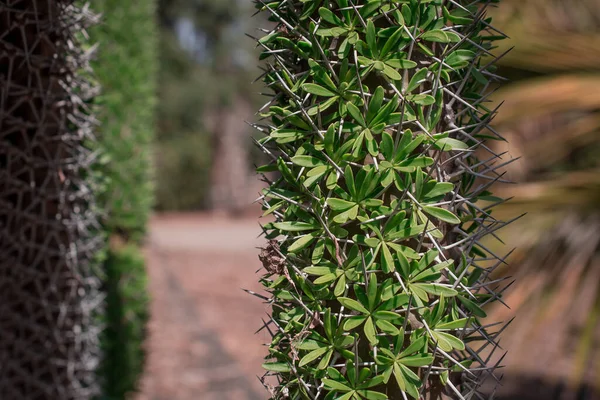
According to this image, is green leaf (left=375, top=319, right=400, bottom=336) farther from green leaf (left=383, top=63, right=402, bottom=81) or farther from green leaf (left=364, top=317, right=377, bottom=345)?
green leaf (left=383, top=63, right=402, bottom=81)

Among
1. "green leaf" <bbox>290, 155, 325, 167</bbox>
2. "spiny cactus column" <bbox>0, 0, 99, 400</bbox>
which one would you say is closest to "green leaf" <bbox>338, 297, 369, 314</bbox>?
"green leaf" <bbox>290, 155, 325, 167</bbox>

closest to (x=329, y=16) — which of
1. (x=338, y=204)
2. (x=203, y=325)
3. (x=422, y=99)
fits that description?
(x=422, y=99)

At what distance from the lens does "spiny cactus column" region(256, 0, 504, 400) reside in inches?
38.2

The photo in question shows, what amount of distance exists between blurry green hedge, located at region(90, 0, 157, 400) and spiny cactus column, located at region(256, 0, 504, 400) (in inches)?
132

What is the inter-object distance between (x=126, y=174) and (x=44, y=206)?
253 centimetres

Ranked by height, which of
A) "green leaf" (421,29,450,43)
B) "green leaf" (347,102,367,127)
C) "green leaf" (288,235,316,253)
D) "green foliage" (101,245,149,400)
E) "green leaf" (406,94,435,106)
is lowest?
"green leaf" (288,235,316,253)

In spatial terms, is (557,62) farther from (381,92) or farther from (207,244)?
(207,244)

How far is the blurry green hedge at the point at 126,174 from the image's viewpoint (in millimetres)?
4250

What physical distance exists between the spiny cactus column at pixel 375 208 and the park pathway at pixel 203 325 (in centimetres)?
14

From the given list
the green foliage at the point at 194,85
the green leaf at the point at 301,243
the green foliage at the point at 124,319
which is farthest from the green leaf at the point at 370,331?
the green foliage at the point at 194,85

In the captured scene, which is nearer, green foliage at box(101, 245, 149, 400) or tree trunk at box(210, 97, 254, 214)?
green foliage at box(101, 245, 149, 400)

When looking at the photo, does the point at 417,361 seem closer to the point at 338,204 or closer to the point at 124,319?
the point at 338,204

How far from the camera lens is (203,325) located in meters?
7.34

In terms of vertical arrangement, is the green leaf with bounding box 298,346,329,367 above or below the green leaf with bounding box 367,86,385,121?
below
